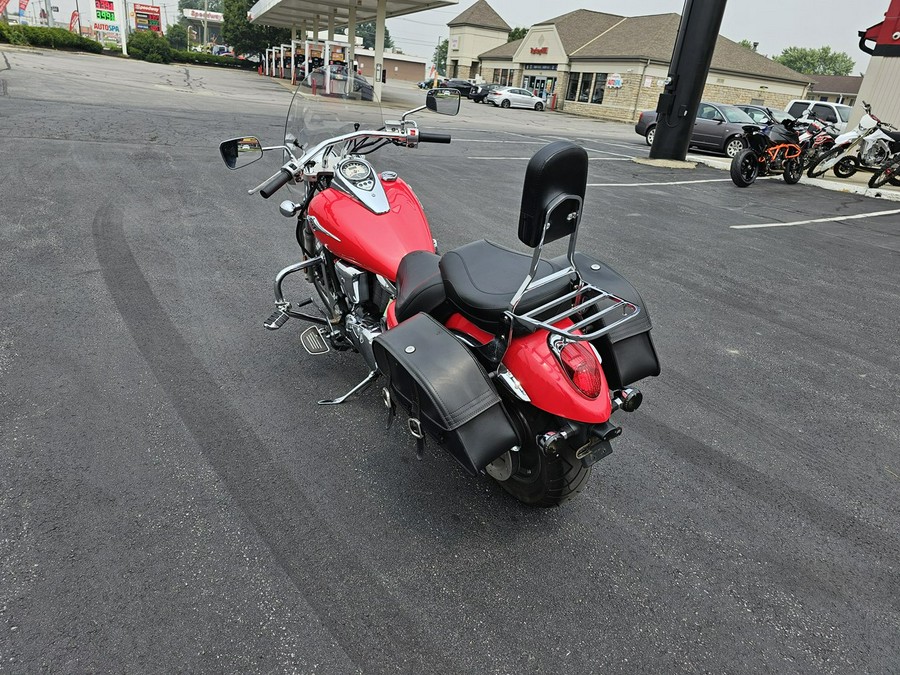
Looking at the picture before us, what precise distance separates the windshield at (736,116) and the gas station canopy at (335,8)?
12172mm

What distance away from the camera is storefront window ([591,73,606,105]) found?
35562 mm

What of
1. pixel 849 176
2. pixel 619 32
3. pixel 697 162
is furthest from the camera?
pixel 619 32

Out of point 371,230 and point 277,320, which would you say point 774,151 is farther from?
point 277,320

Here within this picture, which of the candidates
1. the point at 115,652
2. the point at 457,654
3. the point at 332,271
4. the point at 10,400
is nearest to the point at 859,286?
the point at 332,271

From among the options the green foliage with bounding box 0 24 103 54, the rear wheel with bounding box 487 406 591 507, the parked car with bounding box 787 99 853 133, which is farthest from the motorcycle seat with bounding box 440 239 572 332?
the green foliage with bounding box 0 24 103 54

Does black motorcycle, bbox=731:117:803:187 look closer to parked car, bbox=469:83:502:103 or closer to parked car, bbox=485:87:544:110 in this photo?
parked car, bbox=485:87:544:110

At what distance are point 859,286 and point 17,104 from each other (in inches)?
590

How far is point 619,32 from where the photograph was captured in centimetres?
3838

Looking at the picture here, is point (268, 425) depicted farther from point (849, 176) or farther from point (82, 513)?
point (849, 176)

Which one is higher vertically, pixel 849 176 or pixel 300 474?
pixel 849 176

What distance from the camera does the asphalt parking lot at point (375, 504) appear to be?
1882 millimetres

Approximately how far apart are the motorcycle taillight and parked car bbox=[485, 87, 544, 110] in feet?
119

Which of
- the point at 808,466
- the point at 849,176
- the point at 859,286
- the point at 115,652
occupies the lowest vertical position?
the point at 115,652

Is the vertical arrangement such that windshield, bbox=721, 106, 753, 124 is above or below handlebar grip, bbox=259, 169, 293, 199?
above
